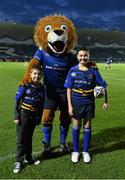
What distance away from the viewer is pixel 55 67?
7.46 metres

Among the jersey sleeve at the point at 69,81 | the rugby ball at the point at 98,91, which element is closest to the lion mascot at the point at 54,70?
the jersey sleeve at the point at 69,81

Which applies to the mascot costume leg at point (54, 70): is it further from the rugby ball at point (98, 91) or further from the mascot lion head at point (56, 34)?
the rugby ball at point (98, 91)

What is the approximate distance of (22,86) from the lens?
22.0 feet

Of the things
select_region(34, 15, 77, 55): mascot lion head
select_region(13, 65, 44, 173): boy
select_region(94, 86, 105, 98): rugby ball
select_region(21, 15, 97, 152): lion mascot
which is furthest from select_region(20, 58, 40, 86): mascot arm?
select_region(94, 86, 105, 98): rugby ball

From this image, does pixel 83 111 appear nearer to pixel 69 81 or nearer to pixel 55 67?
pixel 69 81

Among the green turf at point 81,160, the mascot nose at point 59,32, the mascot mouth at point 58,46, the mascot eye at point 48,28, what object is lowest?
the green turf at point 81,160

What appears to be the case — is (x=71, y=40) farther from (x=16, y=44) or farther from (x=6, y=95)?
(x=16, y=44)

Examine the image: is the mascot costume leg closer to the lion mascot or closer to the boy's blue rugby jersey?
the lion mascot

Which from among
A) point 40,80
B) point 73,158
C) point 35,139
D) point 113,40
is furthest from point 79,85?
point 113,40

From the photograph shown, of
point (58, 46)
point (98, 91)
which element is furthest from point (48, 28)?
point (98, 91)

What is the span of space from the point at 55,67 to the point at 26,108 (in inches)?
42.0

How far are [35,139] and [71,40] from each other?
204 cm

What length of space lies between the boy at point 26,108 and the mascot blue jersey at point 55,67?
735mm

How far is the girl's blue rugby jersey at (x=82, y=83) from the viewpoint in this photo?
699 centimetres
